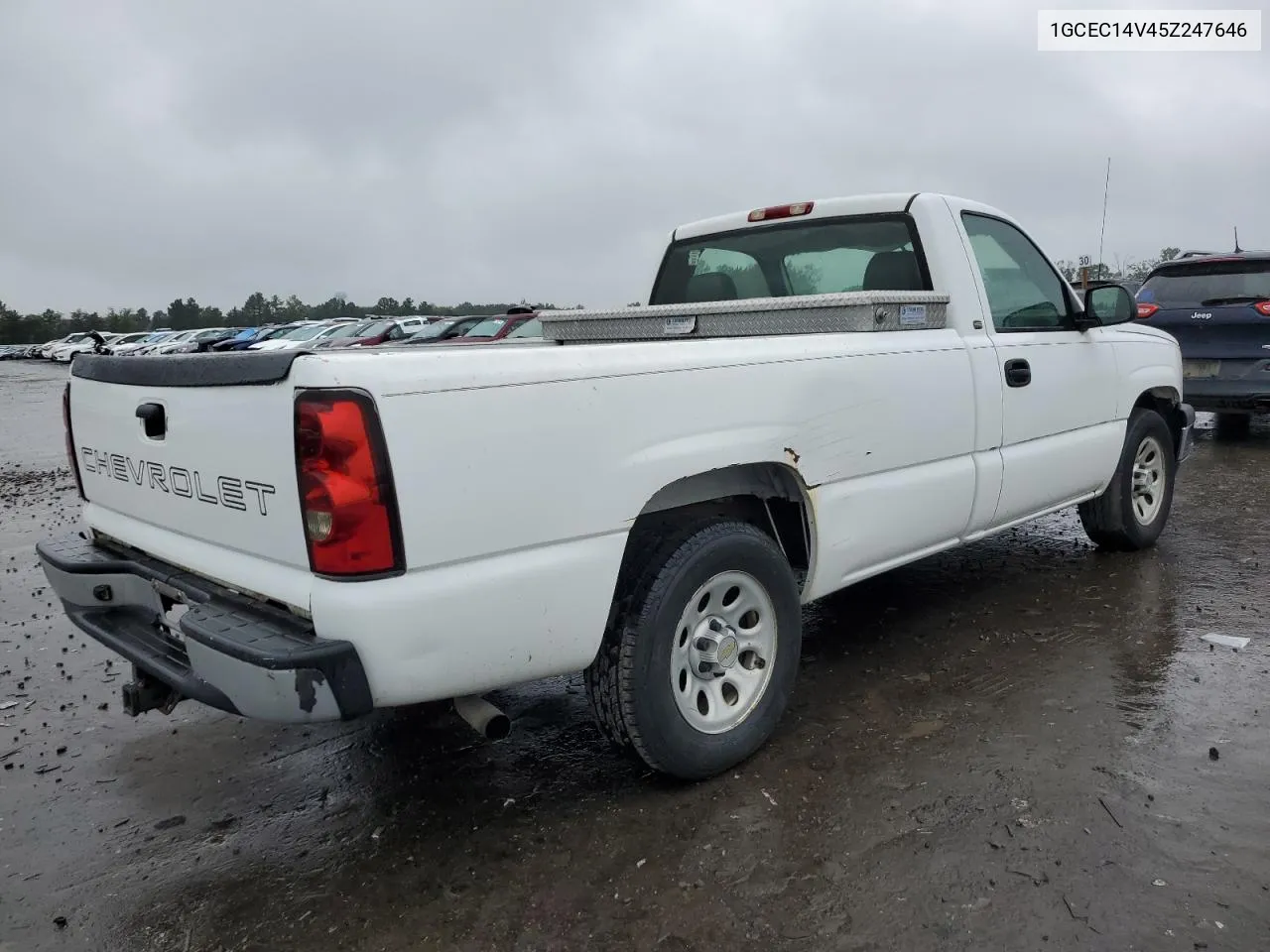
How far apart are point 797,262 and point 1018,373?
1.13 meters

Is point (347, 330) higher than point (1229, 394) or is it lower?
higher

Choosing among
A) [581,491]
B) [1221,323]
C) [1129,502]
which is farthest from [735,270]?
[1221,323]

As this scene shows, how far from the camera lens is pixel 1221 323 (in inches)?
337

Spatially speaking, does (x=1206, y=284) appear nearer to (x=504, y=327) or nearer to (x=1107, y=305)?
(x=1107, y=305)

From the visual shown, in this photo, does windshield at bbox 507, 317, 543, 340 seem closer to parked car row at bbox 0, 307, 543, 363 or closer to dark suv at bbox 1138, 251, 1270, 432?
parked car row at bbox 0, 307, 543, 363

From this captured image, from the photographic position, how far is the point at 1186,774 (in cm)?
294

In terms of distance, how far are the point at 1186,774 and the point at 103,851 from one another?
337 centimetres

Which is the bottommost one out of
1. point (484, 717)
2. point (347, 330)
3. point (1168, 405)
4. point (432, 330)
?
point (484, 717)

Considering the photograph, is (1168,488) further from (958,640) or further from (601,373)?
(601,373)

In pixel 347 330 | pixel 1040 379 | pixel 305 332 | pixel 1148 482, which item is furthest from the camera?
pixel 305 332

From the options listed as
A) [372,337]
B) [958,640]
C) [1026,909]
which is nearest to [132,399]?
[1026,909]

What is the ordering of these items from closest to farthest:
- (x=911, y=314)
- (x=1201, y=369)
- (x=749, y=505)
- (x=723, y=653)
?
(x=723, y=653) → (x=749, y=505) → (x=911, y=314) → (x=1201, y=369)

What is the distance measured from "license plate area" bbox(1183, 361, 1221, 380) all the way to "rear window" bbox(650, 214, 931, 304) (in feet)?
20.5

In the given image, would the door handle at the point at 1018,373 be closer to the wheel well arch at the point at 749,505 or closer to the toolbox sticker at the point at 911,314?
the toolbox sticker at the point at 911,314
